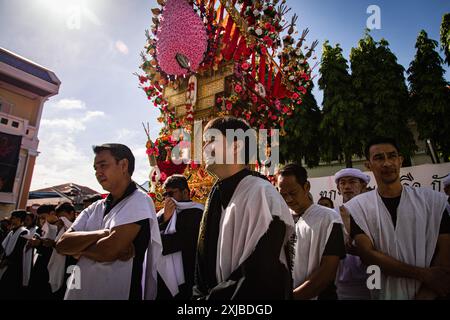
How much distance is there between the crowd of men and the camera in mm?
1496

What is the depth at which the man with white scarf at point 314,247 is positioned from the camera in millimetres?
2141

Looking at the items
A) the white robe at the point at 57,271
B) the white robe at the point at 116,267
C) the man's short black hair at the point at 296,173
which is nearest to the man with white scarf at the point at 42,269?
the white robe at the point at 57,271

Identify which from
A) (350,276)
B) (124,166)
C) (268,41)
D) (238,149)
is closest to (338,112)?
(268,41)

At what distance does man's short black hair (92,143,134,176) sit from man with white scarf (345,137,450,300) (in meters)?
1.89

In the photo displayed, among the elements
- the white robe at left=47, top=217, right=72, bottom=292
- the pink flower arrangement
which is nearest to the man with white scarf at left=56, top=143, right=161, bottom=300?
the white robe at left=47, top=217, right=72, bottom=292

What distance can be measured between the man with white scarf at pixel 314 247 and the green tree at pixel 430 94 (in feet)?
52.1

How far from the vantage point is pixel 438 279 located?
1931 mm

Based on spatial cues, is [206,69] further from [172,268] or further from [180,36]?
[172,268]

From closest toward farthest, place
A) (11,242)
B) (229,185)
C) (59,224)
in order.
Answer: (229,185) < (59,224) < (11,242)

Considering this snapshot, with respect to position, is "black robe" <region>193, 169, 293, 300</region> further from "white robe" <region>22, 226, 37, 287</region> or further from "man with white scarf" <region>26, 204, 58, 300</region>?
"white robe" <region>22, 226, 37, 287</region>

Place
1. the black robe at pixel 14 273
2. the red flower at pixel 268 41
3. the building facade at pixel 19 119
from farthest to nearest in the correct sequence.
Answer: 1. the building facade at pixel 19 119
2. the red flower at pixel 268 41
3. the black robe at pixel 14 273

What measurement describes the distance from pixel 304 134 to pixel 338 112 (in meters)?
2.43

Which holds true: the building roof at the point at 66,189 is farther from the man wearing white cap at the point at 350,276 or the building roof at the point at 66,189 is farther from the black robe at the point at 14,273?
the man wearing white cap at the point at 350,276
